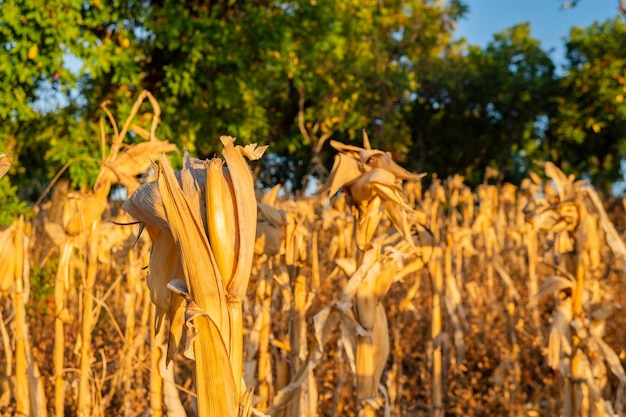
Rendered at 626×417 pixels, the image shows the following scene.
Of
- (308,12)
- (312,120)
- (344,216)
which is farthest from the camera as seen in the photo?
(312,120)

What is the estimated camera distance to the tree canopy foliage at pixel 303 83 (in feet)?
18.7

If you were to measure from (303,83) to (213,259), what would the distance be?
885 centimetres

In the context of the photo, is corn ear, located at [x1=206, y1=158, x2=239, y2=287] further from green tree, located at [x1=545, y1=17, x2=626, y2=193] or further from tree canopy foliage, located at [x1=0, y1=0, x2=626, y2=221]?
green tree, located at [x1=545, y1=17, x2=626, y2=193]

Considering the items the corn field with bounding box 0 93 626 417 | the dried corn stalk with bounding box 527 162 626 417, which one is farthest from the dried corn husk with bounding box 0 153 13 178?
the dried corn stalk with bounding box 527 162 626 417

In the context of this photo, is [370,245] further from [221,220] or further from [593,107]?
[593,107]

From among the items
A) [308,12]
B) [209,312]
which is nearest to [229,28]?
[308,12]

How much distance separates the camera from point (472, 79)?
19203mm

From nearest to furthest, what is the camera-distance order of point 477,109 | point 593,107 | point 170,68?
point 170,68 < point 593,107 < point 477,109

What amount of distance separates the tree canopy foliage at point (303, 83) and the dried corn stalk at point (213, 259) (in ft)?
5.32

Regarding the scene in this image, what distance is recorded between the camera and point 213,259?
828 mm

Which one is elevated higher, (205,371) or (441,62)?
(441,62)

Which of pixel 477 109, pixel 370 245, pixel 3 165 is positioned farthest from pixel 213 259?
pixel 477 109

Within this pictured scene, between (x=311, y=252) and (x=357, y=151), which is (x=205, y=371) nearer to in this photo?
(x=357, y=151)

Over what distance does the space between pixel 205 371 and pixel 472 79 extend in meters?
19.2
